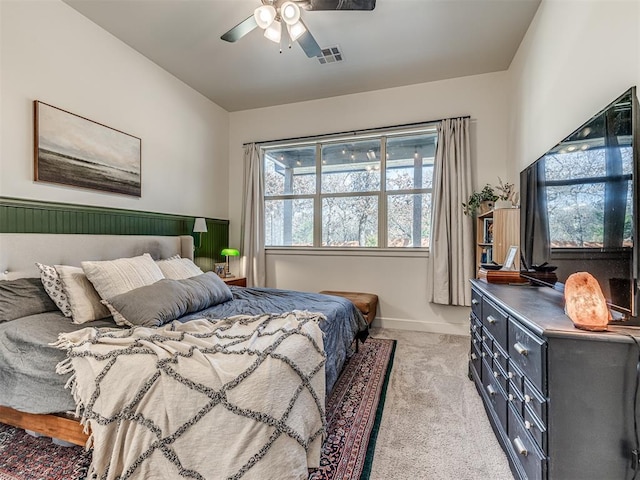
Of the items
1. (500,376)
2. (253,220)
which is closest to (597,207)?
(500,376)

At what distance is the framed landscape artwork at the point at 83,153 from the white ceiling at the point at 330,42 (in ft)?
3.19

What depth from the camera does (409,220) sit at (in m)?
→ 4.03

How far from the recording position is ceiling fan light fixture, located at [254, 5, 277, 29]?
83.8 inches

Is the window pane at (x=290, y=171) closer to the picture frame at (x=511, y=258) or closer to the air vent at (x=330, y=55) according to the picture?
the air vent at (x=330, y=55)

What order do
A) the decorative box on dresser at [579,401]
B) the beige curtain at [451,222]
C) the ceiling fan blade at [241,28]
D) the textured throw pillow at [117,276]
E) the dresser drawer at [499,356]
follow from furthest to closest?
the beige curtain at [451,222] → the ceiling fan blade at [241,28] → the textured throw pillow at [117,276] → the dresser drawer at [499,356] → the decorative box on dresser at [579,401]

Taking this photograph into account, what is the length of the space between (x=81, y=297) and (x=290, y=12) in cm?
234

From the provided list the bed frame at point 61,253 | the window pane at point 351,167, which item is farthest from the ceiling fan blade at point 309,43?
the bed frame at point 61,253

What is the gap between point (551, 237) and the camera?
185cm

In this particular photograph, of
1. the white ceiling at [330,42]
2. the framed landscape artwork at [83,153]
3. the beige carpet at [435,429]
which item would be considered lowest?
the beige carpet at [435,429]

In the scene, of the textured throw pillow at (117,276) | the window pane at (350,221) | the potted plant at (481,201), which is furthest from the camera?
the window pane at (350,221)

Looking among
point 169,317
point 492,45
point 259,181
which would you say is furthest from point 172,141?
point 492,45

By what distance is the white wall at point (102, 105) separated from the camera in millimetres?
2262

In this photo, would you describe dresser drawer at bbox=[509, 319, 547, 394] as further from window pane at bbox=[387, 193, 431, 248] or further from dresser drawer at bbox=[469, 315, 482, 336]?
window pane at bbox=[387, 193, 431, 248]

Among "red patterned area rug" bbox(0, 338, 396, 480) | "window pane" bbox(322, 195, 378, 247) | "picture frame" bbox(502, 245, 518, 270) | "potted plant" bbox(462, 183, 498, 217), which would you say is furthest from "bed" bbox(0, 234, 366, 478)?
"potted plant" bbox(462, 183, 498, 217)
